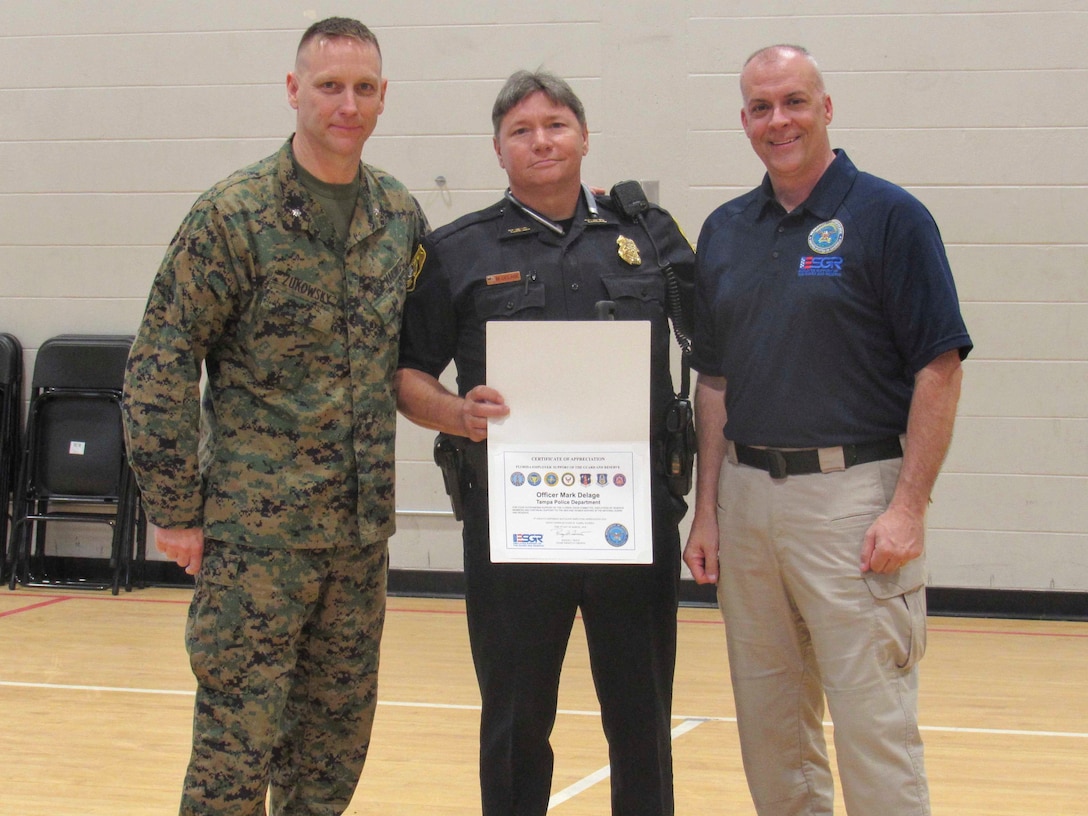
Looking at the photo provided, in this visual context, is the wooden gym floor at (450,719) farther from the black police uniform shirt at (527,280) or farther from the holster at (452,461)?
the black police uniform shirt at (527,280)

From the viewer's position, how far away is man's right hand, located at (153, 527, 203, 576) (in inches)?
92.7

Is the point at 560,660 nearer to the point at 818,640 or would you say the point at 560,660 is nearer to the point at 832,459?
the point at 818,640

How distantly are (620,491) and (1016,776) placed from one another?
80.0 inches

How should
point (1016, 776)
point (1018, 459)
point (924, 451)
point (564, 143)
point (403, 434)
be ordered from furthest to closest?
point (403, 434) → point (1018, 459) → point (1016, 776) → point (564, 143) → point (924, 451)

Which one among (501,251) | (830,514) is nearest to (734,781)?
(830,514)

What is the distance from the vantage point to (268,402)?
7.72 ft

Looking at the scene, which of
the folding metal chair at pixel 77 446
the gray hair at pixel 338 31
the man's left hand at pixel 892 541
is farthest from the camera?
the folding metal chair at pixel 77 446

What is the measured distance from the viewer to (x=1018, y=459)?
571 centimetres

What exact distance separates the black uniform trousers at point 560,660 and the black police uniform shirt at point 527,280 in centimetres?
34

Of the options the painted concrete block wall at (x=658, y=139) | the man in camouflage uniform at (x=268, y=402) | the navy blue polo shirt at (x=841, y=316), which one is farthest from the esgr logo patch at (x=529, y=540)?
the painted concrete block wall at (x=658, y=139)

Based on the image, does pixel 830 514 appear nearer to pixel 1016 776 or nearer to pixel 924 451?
pixel 924 451

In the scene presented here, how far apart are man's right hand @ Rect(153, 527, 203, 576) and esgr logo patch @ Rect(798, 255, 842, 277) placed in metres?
1.41

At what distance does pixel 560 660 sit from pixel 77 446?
4.69 m

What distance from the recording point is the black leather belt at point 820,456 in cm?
227
